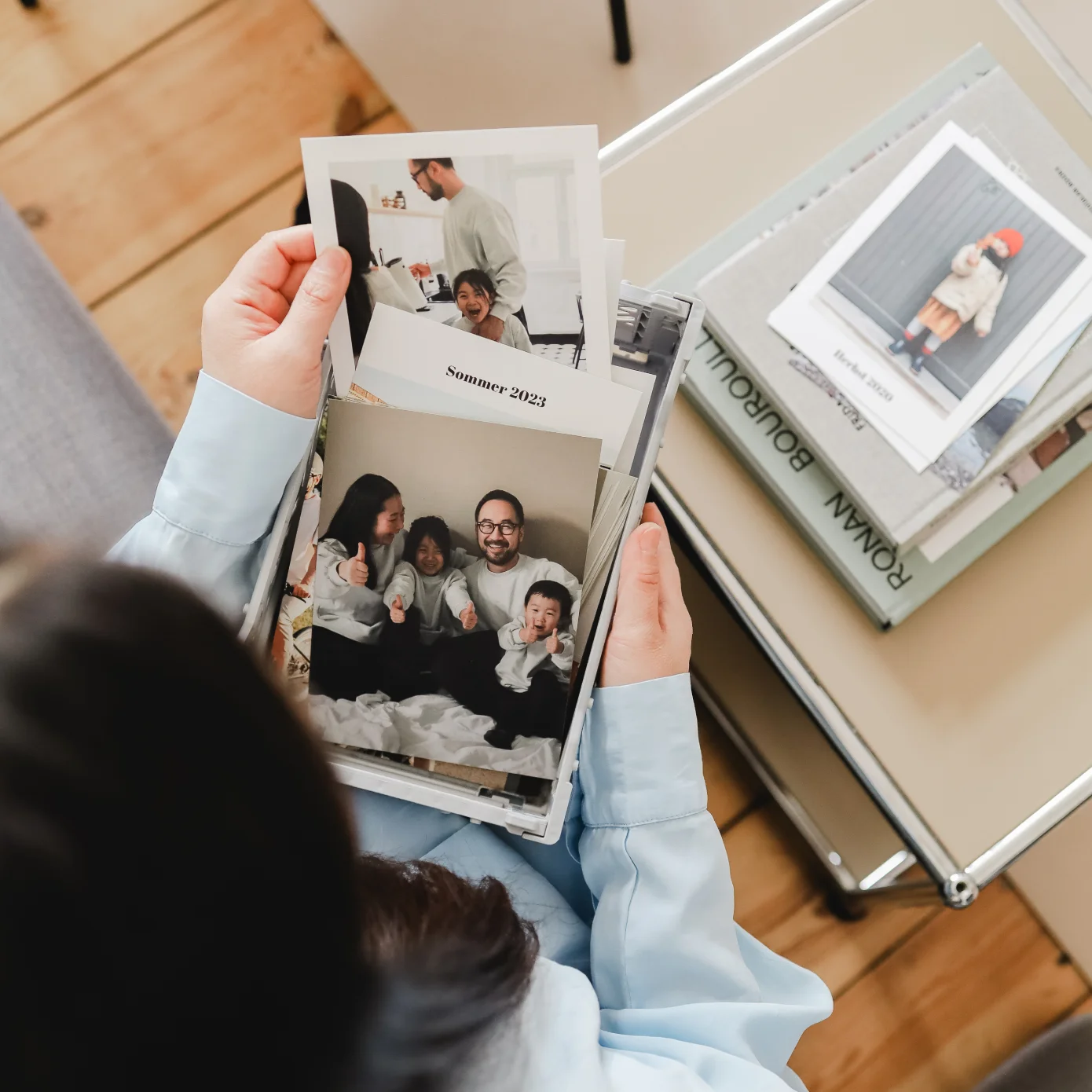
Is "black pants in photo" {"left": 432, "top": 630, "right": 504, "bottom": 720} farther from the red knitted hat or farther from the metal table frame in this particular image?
the red knitted hat

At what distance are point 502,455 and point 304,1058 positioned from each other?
354 millimetres

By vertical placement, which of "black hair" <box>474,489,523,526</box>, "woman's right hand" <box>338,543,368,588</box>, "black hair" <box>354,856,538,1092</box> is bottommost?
"black hair" <box>354,856,538,1092</box>

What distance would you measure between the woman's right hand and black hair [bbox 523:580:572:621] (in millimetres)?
107

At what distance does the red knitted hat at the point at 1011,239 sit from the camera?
2.12 feet

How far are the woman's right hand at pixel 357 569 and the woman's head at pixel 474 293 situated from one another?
17 cm

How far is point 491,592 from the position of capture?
0.58 m

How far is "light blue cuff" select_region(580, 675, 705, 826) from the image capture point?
612 millimetres

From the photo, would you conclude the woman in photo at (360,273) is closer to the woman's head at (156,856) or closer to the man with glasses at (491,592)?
the man with glasses at (491,592)

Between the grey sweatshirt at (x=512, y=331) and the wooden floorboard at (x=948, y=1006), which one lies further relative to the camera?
the wooden floorboard at (x=948, y=1006)

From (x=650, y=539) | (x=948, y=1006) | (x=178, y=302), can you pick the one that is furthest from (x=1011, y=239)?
(x=178, y=302)

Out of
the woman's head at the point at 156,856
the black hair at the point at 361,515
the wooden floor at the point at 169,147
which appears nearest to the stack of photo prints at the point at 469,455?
the black hair at the point at 361,515

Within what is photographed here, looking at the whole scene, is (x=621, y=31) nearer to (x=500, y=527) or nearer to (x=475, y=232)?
(x=475, y=232)

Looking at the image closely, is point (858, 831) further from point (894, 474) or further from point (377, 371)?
point (377, 371)

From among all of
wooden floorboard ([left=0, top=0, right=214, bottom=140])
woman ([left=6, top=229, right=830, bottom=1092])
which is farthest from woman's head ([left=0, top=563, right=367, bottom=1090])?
wooden floorboard ([left=0, top=0, right=214, bottom=140])
